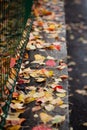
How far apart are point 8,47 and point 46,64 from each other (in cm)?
72

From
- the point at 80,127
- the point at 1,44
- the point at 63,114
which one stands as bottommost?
the point at 80,127

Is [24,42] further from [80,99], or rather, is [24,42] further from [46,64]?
[80,99]

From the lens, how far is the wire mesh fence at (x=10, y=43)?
12.9 feet

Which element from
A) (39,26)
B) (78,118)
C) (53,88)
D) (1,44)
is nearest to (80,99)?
(78,118)

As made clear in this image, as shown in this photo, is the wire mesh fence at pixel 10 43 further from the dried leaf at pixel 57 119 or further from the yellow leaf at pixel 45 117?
the dried leaf at pixel 57 119

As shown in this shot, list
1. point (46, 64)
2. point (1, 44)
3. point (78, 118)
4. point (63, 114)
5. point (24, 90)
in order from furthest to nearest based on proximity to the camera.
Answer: point (1, 44), point (46, 64), point (78, 118), point (24, 90), point (63, 114)

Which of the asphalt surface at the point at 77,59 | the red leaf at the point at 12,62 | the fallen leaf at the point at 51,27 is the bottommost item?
the asphalt surface at the point at 77,59

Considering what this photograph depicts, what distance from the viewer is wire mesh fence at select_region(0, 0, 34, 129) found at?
3.92 metres

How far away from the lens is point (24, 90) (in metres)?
4.30

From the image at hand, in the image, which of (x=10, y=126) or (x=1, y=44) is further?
(x=1, y=44)

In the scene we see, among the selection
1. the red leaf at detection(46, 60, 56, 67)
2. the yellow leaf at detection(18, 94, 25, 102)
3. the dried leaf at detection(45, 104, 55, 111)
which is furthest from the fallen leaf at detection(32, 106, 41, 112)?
the red leaf at detection(46, 60, 56, 67)

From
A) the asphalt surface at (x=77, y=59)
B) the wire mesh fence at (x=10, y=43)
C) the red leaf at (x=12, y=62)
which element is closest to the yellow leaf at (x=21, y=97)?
the wire mesh fence at (x=10, y=43)

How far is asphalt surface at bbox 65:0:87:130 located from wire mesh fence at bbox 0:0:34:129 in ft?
3.56

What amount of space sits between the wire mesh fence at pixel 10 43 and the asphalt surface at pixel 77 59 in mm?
1084
